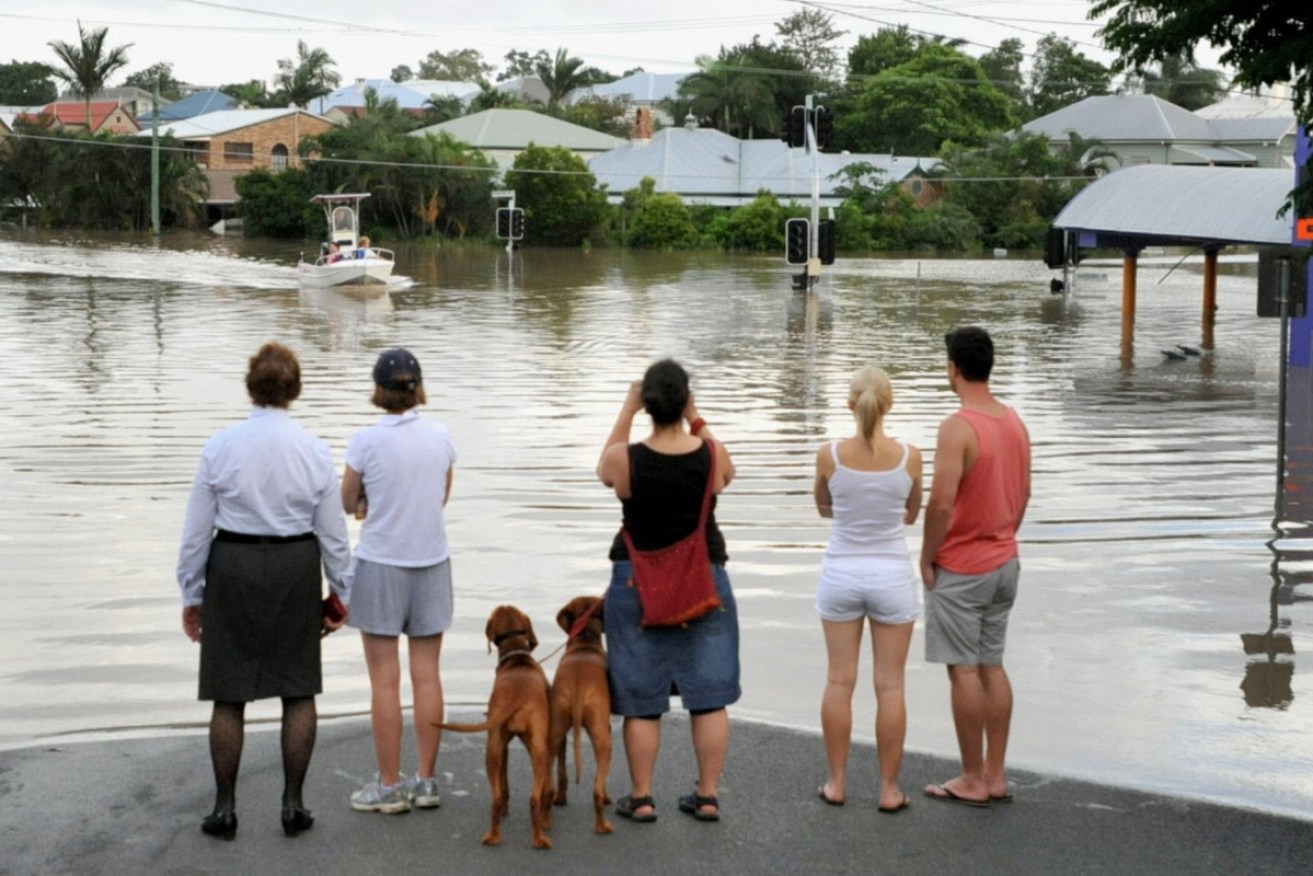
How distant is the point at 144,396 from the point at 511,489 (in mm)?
8986

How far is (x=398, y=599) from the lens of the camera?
248 inches

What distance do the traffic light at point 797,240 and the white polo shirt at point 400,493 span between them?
3722 centimetres

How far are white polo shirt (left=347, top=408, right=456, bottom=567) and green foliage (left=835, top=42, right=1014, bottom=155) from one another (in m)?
97.5

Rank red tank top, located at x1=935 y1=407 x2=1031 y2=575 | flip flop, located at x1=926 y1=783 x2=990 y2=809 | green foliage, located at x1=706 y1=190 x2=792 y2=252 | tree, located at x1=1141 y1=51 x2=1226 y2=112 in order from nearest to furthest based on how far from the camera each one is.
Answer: red tank top, located at x1=935 y1=407 x2=1031 y2=575
flip flop, located at x1=926 y1=783 x2=990 y2=809
green foliage, located at x1=706 y1=190 x2=792 y2=252
tree, located at x1=1141 y1=51 x2=1226 y2=112

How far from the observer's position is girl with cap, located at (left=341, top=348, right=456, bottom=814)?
20.7 feet

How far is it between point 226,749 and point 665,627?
5.13ft

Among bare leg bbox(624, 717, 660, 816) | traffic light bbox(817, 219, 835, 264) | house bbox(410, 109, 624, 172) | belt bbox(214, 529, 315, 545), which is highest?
house bbox(410, 109, 624, 172)

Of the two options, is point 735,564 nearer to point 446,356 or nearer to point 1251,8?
point 1251,8

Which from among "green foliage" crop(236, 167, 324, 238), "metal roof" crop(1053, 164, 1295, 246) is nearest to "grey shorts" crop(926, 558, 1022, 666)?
"metal roof" crop(1053, 164, 1295, 246)

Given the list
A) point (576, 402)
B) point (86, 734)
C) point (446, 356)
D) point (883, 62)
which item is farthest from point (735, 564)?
point (883, 62)

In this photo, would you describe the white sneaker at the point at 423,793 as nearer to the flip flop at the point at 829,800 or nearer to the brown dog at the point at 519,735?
the brown dog at the point at 519,735

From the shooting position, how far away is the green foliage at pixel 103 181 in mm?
95125

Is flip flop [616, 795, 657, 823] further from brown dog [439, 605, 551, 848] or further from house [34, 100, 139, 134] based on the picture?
house [34, 100, 139, 134]

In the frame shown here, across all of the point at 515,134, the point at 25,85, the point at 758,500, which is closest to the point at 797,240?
the point at 758,500
